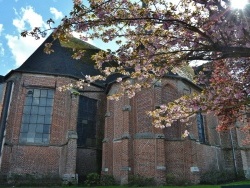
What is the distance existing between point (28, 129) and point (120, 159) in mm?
6840

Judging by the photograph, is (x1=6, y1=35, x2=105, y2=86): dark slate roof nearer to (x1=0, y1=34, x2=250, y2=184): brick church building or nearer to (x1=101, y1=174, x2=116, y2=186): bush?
(x1=0, y1=34, x2=250, y2=184): brick church building

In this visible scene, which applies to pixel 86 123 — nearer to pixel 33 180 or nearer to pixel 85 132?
pixel 85 132

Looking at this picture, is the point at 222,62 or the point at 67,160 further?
the point at 67,160

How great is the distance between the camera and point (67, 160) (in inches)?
649

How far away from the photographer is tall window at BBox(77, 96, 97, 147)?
19.0 metres

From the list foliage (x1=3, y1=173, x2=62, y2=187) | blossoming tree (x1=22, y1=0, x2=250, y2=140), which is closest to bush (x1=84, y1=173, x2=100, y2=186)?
foliage (x1=3, y1=173, x2=62, y2=187)

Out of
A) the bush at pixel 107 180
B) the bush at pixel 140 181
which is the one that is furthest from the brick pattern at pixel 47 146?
the bush at pixel 140 181

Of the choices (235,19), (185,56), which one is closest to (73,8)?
(185,56)

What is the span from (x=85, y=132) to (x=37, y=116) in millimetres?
3778

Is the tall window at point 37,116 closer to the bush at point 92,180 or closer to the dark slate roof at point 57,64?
the dark slate roof at point 57,64

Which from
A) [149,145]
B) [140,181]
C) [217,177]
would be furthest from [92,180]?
[217,177]

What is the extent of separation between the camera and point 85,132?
19281 millimetres

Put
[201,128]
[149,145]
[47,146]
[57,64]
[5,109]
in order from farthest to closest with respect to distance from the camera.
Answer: [201,128]
[57,64]
[5,109]
[47,146]
[149,145]

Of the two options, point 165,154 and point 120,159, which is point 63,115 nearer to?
point 120,159
